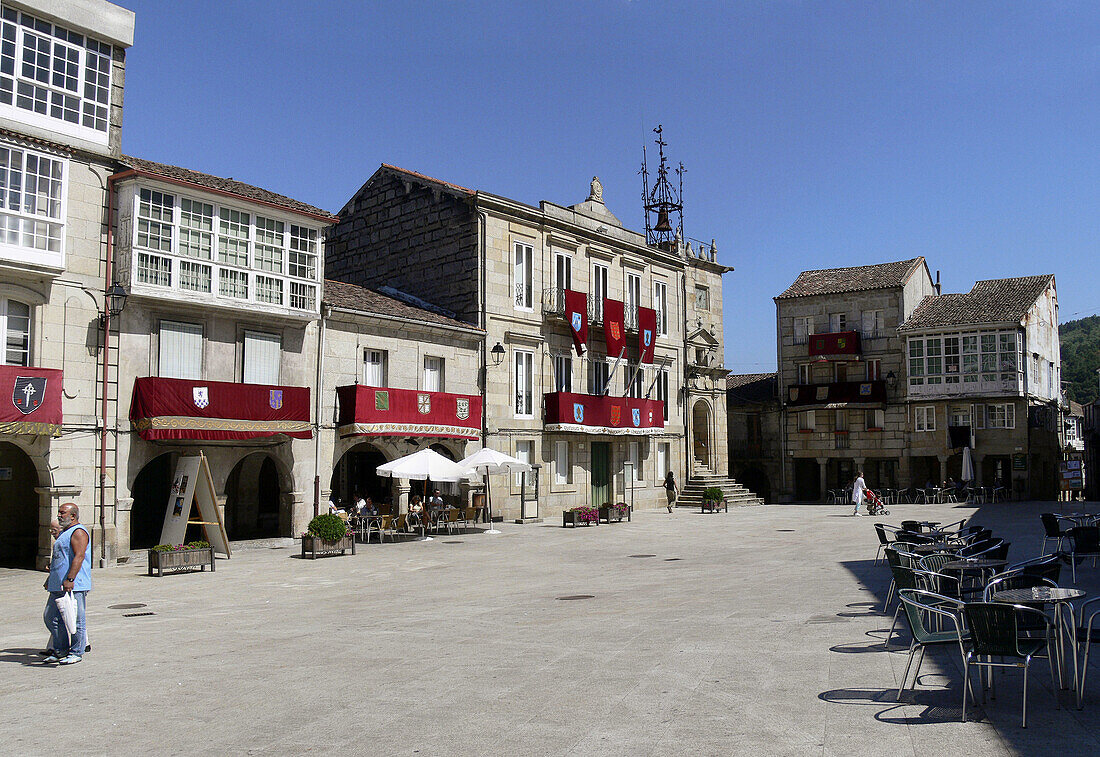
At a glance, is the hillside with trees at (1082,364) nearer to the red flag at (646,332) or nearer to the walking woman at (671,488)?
the walking woman at (671,488)

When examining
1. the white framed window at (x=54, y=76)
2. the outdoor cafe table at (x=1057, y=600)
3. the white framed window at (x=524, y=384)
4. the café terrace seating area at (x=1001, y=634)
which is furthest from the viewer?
the white framed window at (x=524, y=384)

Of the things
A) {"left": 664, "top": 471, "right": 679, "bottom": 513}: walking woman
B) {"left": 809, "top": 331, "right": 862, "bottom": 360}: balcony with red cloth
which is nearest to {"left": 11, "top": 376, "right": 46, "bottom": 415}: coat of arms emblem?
{"left": 664, "top": 471, "right": 679, "bottom": 513}: walking woman

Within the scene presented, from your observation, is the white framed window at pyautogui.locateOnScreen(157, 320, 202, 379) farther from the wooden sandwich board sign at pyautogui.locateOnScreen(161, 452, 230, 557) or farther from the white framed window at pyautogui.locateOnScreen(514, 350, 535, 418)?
the white framed window at pyautogui.locateOnScreen(514, 350, 535, 418)

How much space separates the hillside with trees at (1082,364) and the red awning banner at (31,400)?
67.5 metres

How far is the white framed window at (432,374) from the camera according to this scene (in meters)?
28.3

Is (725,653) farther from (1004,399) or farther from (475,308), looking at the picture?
(1004,399)

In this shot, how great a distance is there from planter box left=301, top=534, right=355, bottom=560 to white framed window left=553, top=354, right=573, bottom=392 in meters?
13.7

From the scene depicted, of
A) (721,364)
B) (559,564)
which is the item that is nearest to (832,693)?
(559,564)

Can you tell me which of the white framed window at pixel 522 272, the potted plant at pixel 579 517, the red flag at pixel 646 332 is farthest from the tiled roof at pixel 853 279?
the potted plant at pixel 579 517

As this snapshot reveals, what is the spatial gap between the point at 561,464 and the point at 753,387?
23.5 meters

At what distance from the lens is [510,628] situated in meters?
11.3

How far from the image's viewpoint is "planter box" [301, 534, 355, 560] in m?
20.5

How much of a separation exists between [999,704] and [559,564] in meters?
12.2

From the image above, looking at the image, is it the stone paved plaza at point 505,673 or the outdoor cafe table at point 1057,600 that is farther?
the outdoor cafe table at point 1057,600
